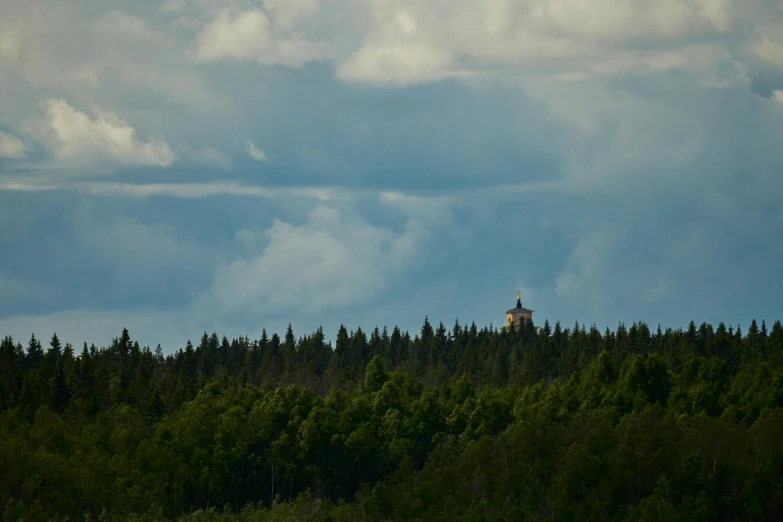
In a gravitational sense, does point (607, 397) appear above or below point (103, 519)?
above

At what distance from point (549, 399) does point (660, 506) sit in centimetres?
4177

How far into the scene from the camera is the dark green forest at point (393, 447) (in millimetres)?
109062

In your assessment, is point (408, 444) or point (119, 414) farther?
point (119, 414)

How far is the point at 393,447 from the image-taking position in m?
138

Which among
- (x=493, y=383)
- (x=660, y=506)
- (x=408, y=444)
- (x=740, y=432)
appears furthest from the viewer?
(x=493, y=383)

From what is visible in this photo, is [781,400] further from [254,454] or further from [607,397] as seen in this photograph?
[254,454]

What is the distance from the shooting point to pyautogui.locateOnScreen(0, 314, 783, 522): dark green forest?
10906 centimetres

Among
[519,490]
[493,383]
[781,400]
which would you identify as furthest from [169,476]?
[493,383]

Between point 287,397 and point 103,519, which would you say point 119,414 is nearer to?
point 287,397

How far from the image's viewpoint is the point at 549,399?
5684 inches

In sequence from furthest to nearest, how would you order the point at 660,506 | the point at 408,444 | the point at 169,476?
the point at 408,444 → the point at 169,476 → the point at 660,506

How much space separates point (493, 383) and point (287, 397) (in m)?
55.4

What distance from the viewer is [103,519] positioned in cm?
10969

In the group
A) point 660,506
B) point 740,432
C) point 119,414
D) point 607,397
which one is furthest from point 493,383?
point 660,506
